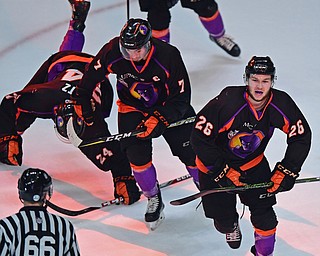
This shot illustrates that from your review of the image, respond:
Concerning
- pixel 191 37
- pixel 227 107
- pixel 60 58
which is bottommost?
pixel 227 107

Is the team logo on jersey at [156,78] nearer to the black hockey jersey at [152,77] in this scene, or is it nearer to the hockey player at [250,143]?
the black hockey jersey at [152,77]

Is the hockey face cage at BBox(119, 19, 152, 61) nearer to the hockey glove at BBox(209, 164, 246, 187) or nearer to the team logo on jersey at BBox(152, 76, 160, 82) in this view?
the team logo on jersey at BBox(152, 76, 160, 82)

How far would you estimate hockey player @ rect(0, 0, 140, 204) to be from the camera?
14.2 feet

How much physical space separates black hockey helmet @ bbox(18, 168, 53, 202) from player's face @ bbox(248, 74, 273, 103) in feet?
2.90

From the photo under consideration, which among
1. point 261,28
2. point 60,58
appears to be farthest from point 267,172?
point 261,28

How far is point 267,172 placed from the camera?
147 inches

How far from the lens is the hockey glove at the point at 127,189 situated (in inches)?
170

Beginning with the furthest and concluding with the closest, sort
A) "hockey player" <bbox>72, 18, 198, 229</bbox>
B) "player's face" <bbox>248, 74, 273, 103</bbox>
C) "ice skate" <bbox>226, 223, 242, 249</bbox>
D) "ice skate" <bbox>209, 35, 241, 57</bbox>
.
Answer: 1. "ice skate" <bbox>209, 35, 241, 57</bbox>
2. "hockey player" <bbox>72, 18, 198, 229</bbox>
3. "ice skate" <bbox>226, 223, 242, 249</bbox>
4. "player's face" <bbox>248, 74, 273, 103</bbox>

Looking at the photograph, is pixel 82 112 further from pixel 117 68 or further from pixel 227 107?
pixel 227 107

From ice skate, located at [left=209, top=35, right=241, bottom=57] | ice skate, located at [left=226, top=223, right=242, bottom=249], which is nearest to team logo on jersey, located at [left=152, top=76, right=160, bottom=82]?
ice skate, located at [left=226, top=223, right=242, bottom=249]

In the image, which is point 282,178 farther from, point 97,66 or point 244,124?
point 97,66

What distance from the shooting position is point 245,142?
3623 millimetres

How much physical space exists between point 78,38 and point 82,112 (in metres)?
0.91

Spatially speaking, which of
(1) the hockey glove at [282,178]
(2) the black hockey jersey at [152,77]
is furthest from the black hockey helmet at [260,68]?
(2) the black hockey jersey at [152,77]
